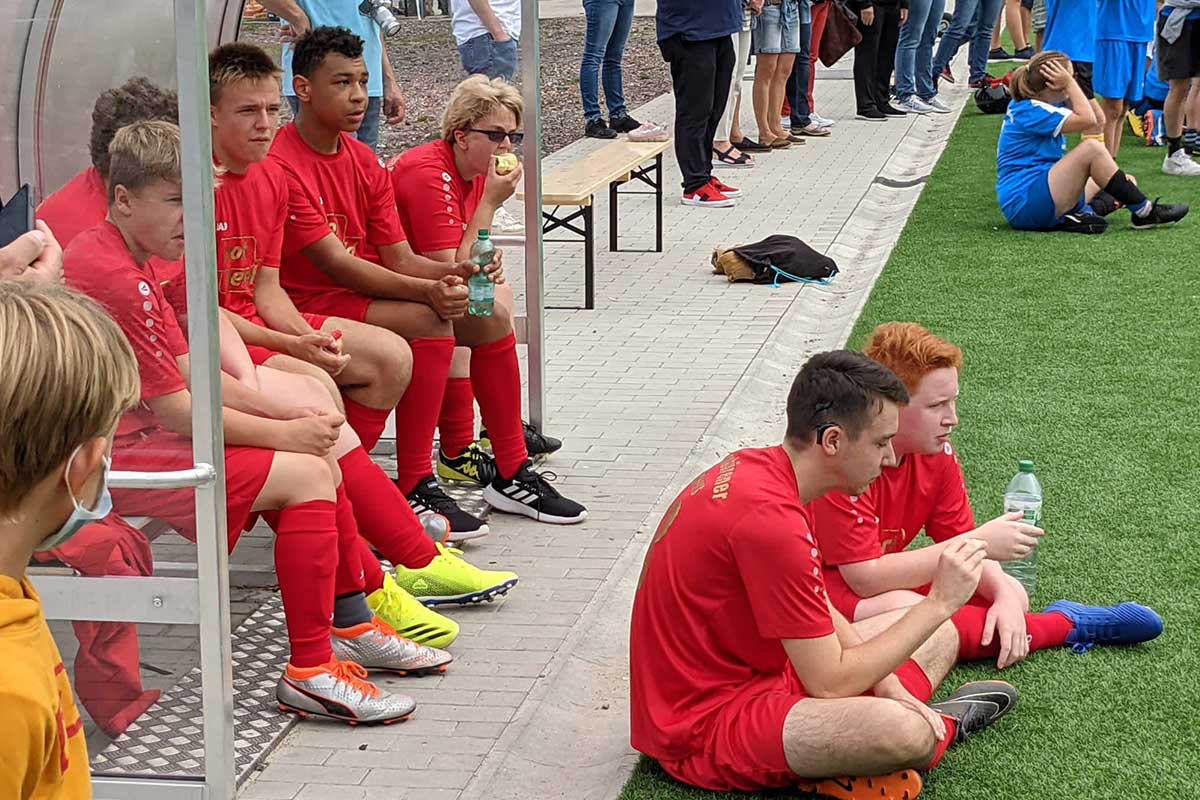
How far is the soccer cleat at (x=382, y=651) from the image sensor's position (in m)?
4.25

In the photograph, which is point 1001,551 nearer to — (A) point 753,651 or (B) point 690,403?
(A) point 753,651

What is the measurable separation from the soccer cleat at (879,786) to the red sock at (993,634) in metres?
0.82

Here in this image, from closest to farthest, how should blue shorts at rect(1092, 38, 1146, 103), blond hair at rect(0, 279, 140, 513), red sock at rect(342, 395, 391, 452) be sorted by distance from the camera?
blond hair at rect(0, 279, 140, 513), red sock at rect(342, 395, 391, 452), blue shorts at rect(1092, 38, 1146, 103)

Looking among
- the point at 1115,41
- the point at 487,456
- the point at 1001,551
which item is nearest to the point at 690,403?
the point at 487,456

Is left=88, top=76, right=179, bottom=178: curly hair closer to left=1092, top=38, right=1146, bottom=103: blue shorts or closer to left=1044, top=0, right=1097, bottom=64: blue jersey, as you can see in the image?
left=1044, top=0, right=1097, bottom=64: blue jersey

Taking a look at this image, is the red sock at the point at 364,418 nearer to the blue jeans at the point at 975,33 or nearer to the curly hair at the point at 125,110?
the curly hair at the point at 125,110

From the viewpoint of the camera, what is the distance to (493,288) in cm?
556

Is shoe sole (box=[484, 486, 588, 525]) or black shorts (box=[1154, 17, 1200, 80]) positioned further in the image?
black shorts (box=[1154, 17, 1200, 80])

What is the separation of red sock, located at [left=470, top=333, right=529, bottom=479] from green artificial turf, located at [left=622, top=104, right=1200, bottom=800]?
5.47 ft

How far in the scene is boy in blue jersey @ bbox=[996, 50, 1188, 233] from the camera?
9.70m

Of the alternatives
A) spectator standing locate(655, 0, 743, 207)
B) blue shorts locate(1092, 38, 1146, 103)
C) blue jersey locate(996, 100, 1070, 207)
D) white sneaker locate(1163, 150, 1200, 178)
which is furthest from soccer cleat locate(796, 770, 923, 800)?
white sneaker locate(1163, 150, 1200, 178)

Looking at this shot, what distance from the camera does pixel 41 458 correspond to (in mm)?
1775

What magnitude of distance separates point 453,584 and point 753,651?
4.86 ft

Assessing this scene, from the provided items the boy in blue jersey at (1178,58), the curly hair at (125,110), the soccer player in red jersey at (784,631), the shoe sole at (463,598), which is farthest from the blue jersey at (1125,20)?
the curly hair at (125,110)
